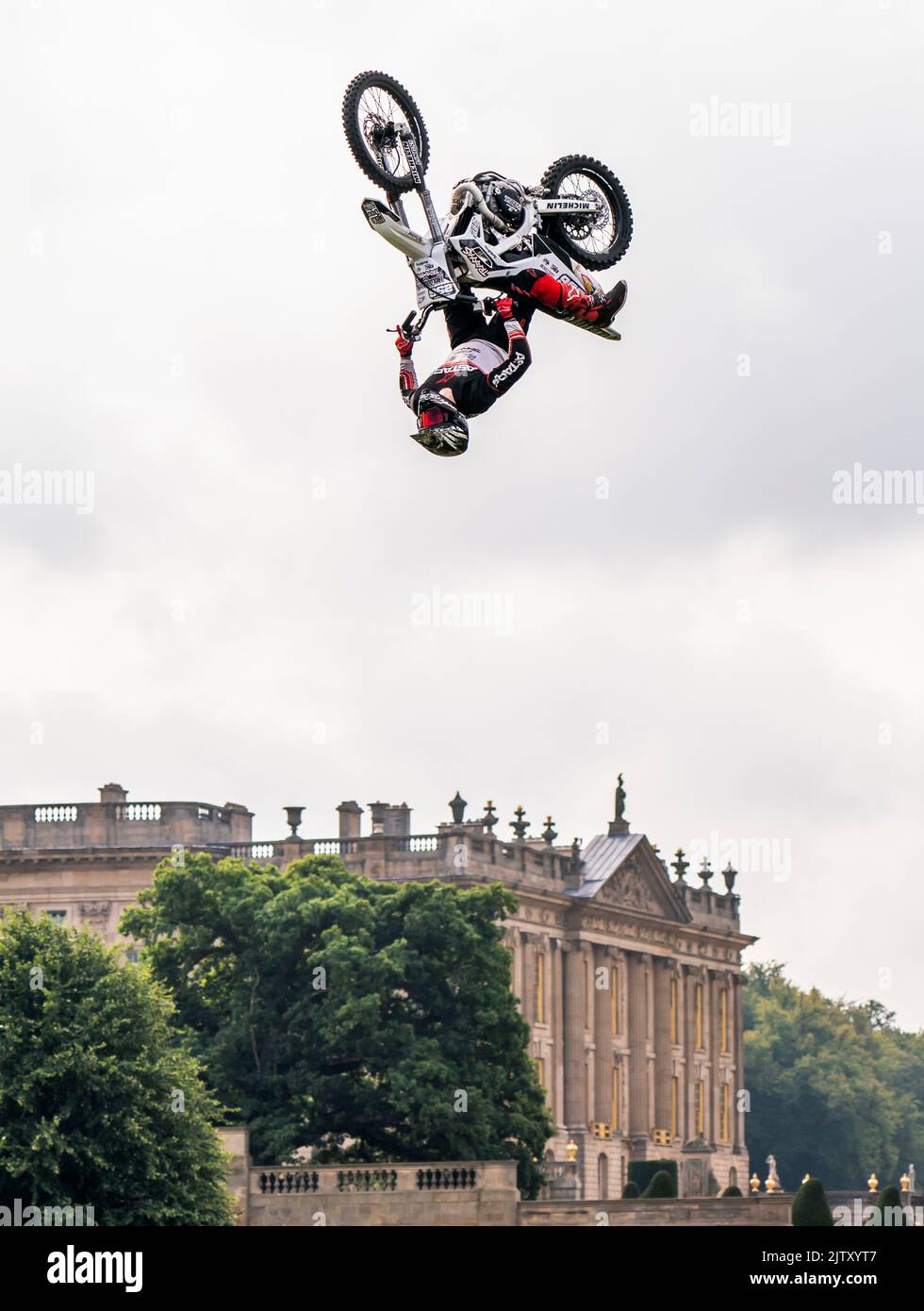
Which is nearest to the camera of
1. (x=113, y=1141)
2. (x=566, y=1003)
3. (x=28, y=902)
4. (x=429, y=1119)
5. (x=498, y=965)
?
(x=113, y=1141)

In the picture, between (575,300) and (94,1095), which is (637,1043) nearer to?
(94,1095)

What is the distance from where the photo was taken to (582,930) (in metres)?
162

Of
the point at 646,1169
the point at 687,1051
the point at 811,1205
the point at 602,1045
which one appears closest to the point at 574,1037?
the point at 602,1045

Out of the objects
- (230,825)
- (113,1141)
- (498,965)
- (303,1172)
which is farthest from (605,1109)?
(113,1141)

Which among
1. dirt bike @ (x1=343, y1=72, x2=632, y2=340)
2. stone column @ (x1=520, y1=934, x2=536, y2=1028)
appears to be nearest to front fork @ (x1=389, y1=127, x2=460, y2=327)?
dirt bike @ (x1=343, y1=72, x2=632, y2=340)

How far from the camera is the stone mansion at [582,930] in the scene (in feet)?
453

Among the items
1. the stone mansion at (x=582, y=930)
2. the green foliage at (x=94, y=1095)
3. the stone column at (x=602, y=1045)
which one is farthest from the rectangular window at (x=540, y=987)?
the green foliage at (x=94, y=1095)

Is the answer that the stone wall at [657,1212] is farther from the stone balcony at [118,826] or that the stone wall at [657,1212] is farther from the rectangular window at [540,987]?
the rectangular window at [540,987]

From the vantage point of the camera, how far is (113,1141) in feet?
257

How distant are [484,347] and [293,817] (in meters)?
120

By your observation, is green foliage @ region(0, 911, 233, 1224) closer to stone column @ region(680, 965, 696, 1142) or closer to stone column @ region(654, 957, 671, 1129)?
stone column @ region(654, 957, 671, 1129)

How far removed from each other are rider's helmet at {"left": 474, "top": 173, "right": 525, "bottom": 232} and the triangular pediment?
138 metres
